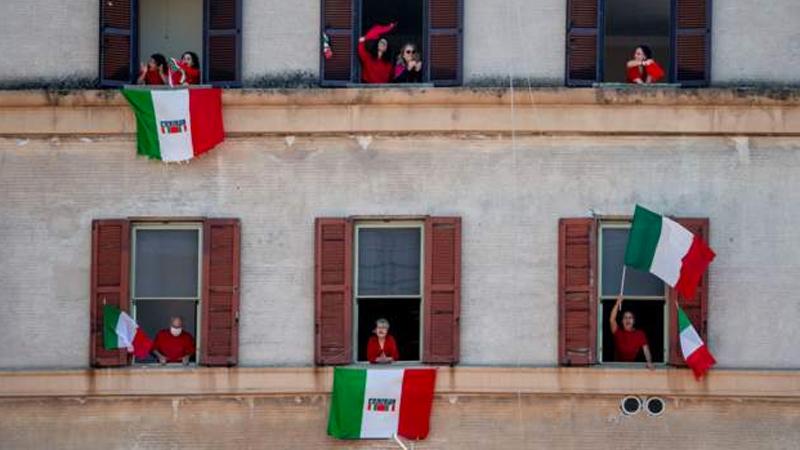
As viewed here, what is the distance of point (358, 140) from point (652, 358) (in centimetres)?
526

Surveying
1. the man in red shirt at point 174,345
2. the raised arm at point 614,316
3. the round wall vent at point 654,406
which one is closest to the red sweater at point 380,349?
the man in red shirt at point 174,345

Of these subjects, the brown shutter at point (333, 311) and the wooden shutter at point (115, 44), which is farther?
the wooden shutter at point (115, 44)

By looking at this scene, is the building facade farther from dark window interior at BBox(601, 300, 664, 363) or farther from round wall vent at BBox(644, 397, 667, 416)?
round wall vent at BBox(644, 397, 667, 416)

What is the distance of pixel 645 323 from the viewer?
4381 cm

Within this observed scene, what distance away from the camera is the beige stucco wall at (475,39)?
43938 millimetres

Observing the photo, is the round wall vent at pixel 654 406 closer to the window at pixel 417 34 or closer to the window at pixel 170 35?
the window at pixel 417 34

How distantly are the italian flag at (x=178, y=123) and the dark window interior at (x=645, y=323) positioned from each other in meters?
6.17

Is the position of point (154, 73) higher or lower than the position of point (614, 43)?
lower

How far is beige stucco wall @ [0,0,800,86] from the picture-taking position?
144 ft

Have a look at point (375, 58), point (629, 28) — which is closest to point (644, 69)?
point (629, 28)

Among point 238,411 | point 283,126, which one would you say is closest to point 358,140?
point 283,126

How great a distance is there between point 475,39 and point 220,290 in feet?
17.0

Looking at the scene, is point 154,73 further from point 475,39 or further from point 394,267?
point 475,39

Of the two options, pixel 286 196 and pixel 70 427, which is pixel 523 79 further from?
pixel 70 427
